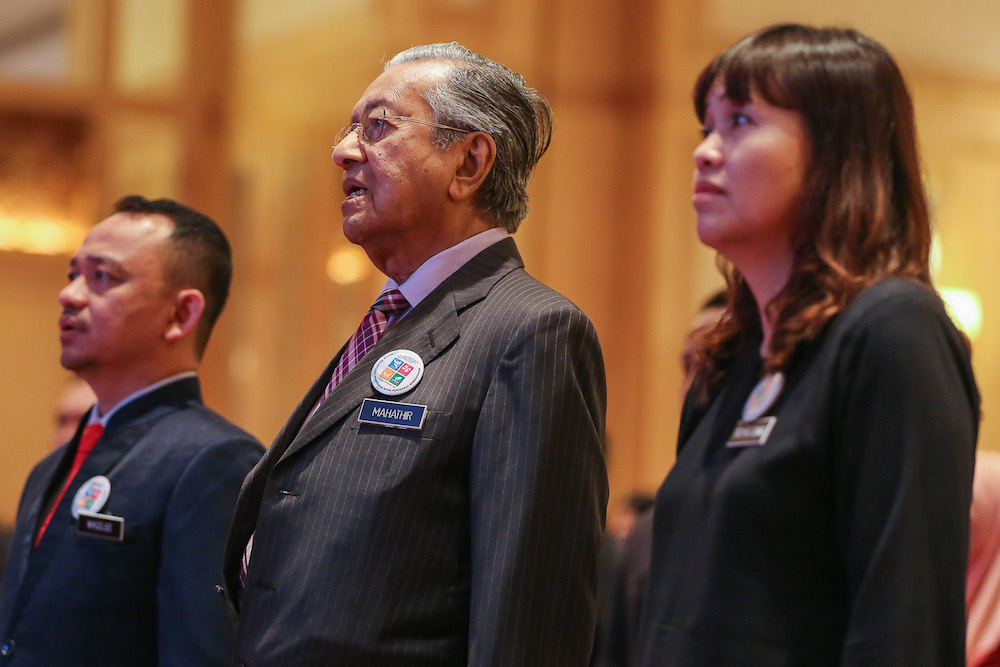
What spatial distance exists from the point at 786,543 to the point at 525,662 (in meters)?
0.38

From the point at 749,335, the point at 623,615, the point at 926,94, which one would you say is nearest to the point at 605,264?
the point at 926,94

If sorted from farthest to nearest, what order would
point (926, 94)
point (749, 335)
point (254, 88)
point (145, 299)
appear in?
point (254, 88) < point (926, 94) < point (145, 299) < point (749, 335)

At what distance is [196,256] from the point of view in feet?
9.12

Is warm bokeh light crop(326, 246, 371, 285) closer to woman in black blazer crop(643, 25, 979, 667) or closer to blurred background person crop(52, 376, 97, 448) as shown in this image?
blurred background person crop(52, 376, 97, 448)

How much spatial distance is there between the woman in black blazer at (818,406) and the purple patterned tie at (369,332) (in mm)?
524

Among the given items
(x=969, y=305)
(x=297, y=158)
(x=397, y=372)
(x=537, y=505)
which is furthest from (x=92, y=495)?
(x=969, y=305)

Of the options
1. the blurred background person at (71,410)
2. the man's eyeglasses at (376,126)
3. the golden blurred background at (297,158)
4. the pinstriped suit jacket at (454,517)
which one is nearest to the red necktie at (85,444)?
the pinstriped suit jacket at (454,517)

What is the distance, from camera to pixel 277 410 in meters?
6.79

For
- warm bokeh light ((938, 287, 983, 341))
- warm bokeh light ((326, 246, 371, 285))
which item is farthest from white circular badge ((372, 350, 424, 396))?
warm bokeh light ((326, 246, 371, 285))

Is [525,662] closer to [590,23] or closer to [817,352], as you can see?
[817,352]

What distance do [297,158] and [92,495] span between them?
4.82 m

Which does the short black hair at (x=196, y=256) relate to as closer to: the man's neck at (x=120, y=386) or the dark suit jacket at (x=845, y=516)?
the man's neck at (x=120, y=386)

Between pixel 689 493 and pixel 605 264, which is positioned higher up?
pixel 605 264

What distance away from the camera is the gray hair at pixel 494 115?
1.99m
